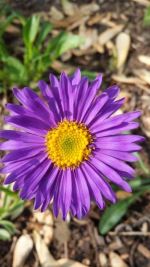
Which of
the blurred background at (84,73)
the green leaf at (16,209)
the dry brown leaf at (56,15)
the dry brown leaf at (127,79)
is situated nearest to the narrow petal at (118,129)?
the blurred background at (84,73)

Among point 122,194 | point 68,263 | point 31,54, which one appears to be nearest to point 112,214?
point 122,194

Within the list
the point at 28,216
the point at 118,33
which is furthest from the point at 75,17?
the point at 28,216

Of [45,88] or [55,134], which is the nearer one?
[45,88]

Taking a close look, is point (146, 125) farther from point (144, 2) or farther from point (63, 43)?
point (144, 2)

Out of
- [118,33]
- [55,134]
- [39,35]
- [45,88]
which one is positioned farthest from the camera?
[118,33]

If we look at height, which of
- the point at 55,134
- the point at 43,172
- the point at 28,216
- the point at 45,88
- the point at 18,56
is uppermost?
the point at 18,56

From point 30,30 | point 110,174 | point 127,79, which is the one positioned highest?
point 30,30

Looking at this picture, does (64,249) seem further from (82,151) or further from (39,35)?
(39,35)
